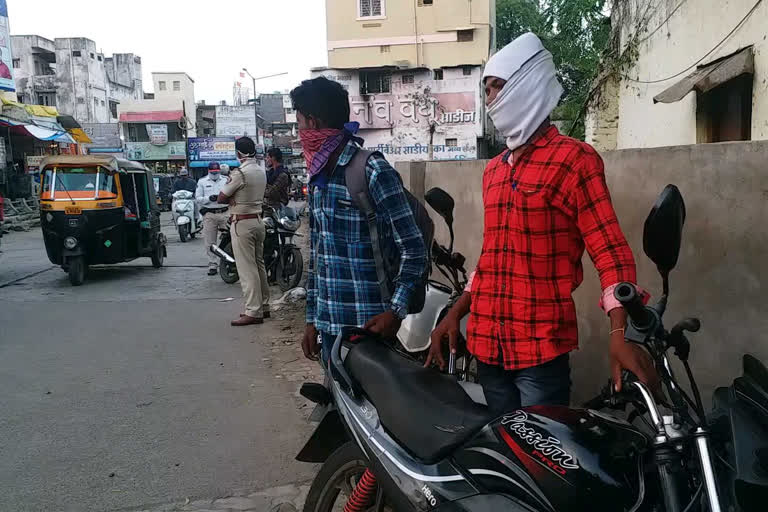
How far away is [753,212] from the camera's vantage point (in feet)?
7.54

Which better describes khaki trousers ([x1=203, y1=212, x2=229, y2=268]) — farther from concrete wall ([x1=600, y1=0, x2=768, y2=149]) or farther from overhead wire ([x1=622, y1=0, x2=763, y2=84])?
overhead wire ([x1=622, y1=0, x2=763, y2=84])

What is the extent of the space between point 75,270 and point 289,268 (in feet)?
10.1

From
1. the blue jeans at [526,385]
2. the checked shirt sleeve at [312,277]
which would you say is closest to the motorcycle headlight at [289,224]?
the checked shirt sleeve at [312,277]

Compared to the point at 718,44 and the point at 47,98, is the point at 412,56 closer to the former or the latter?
the point at 47,98

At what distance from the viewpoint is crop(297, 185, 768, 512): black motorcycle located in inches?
45.9

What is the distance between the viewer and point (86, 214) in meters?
8.93

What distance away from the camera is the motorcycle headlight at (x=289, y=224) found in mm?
8328

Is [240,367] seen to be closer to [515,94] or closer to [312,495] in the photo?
[312,495]

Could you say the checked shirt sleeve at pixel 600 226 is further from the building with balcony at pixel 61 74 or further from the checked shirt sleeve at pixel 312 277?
the building with balcony at pixel 61 74

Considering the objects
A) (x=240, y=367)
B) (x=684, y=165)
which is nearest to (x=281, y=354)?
(x=240, y=367)

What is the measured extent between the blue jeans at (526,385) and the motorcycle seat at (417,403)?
0.14 metres

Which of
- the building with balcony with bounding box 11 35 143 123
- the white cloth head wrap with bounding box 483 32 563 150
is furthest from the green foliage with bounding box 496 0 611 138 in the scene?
the building with balcony with bounding box 11 35 143 123

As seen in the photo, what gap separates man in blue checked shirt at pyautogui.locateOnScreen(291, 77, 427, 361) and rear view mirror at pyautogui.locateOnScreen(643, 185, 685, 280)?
1210 mm

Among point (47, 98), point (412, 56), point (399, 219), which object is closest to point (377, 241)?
point (399, 219)
